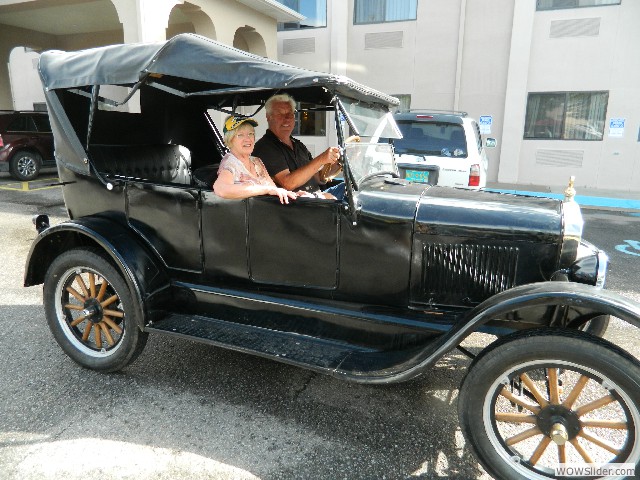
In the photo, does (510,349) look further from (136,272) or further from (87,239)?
(87,239)

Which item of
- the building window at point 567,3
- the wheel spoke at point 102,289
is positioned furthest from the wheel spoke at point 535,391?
the building window at point 567,3

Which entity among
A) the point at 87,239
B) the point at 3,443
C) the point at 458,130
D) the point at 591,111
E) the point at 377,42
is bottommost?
the point at 3,443

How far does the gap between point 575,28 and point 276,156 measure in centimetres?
1212

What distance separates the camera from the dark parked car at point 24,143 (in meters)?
10.8

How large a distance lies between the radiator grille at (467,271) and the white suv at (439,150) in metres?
4.37

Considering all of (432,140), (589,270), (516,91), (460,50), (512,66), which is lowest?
(589,270)

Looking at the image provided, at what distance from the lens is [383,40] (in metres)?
13.7

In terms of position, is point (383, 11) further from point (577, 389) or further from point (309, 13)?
point (577, 389)

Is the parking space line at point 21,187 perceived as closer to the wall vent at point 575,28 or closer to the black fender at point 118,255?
the black fender at point 118,255

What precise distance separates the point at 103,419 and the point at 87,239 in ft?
4.08

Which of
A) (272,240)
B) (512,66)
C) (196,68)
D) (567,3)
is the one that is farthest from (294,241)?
(567,3)

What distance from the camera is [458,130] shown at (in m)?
7.13

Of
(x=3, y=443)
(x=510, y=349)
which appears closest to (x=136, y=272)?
(x=3, y=443)

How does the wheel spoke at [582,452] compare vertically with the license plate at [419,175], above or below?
below
